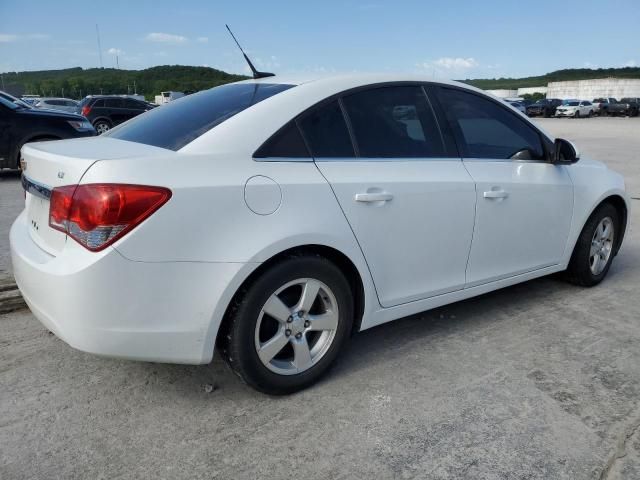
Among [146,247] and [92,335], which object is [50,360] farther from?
[146,247]

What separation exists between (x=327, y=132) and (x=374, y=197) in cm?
41

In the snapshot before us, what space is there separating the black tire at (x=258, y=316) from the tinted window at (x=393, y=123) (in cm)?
69

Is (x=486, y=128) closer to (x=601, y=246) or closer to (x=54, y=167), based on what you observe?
(x=601, y=246)

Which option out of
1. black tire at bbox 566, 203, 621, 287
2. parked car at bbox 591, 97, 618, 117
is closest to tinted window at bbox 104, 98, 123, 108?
black tire at bbox 566, 203, 621, 287

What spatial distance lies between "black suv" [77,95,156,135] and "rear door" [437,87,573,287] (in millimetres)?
18460

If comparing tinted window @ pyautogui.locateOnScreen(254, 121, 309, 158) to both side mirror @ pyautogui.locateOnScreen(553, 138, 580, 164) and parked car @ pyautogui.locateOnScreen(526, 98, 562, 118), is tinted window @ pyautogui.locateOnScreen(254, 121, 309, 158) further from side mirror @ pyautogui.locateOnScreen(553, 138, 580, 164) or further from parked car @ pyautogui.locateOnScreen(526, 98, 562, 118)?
parked car @ pyautogui.locateOnScreen(526, 98, 562, 118)

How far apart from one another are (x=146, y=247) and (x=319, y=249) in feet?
2.73

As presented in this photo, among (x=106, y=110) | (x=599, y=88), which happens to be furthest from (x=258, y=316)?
(x=599, y=88)

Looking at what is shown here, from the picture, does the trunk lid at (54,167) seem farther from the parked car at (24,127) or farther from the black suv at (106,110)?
the black suv at (106,110)

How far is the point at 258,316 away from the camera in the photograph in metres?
2.49

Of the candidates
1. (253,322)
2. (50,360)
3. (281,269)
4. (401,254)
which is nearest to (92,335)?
(253,322)

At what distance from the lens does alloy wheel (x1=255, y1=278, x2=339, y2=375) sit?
2570 millimetres

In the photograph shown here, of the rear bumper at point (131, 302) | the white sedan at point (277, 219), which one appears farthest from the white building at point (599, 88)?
the rear bumper at point (131, 302)

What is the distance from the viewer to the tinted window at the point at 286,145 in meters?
2.55
